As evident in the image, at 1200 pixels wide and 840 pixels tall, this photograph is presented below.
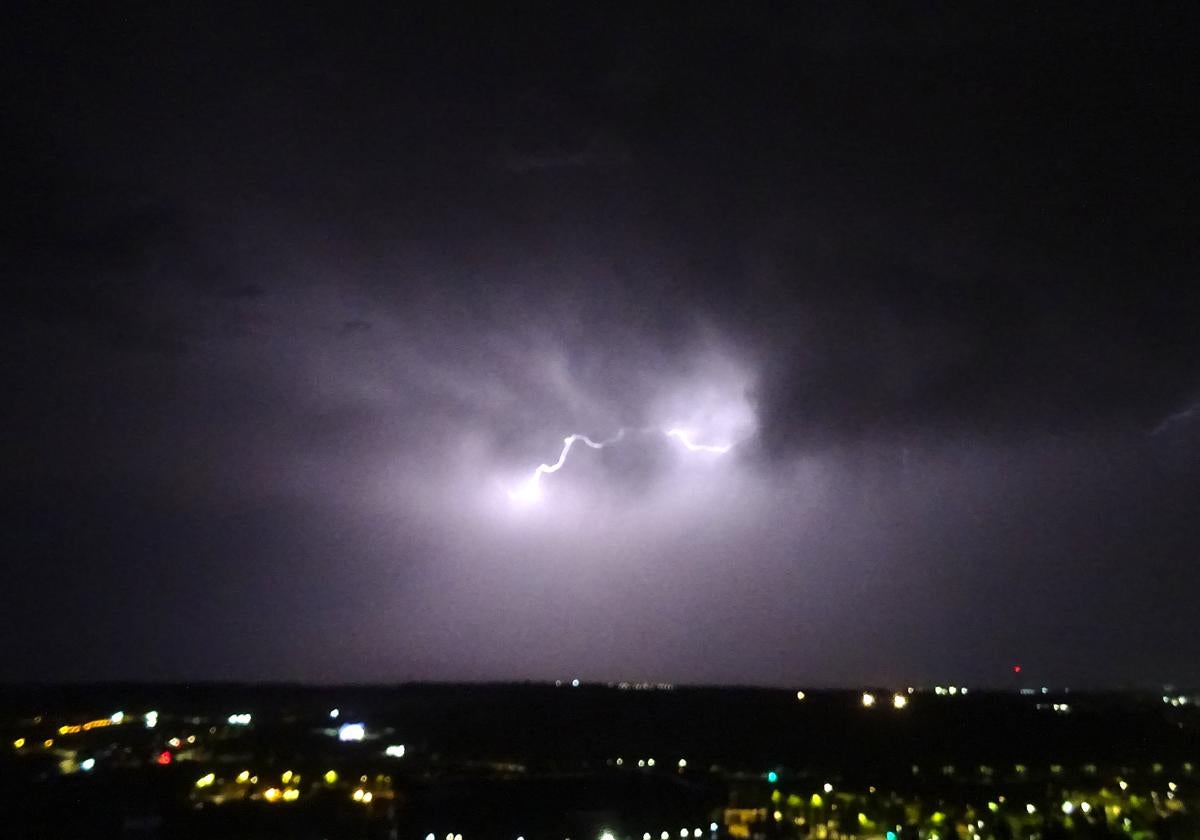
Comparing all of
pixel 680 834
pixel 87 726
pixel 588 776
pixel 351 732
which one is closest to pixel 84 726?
pixel 87 726

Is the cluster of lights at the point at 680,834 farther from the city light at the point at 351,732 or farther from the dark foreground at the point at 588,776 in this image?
the city light at the point at 351,732

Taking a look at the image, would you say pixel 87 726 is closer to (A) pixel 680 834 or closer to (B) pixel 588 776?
(B) pixel 588 776

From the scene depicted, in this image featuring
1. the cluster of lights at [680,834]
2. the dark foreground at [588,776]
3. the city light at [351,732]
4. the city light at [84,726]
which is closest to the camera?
the cluster of lights at [680,834]

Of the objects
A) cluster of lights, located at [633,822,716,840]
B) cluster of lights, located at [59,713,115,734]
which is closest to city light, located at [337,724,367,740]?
cluster of lights, located at [59,713,115,734]

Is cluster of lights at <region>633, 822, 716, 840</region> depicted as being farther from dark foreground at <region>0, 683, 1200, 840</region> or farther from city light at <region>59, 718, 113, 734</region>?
city light at <region>59, 718, 113, 734</region>

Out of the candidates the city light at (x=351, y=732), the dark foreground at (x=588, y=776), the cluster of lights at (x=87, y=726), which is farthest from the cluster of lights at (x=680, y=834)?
the cluster of lights at (x=87, y=726)
